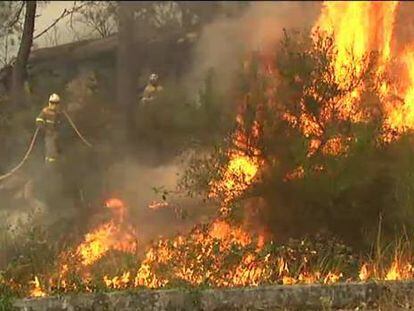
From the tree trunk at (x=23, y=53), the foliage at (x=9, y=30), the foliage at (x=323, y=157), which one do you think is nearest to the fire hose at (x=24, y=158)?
the foliage at (x=9, y=30)

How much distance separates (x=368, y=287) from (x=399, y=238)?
1.56 metres

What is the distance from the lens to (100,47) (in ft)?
67.3

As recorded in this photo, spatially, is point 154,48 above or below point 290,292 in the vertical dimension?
above

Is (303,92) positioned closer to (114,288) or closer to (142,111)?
(114,288)

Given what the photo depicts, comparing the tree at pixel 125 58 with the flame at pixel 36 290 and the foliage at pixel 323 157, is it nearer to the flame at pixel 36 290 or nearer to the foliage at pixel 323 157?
the foliage at pixel 323 157

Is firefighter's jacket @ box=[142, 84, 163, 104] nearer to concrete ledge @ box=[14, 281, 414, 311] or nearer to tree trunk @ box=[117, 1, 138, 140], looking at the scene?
tree trunk @ box=[117, 1, 138, 140]

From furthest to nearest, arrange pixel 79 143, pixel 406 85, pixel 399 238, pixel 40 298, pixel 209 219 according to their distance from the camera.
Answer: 1. pixel 79 143
2. pixel 406 85
3. pixel 209 219
4. pixel 399 238
5. pixel 40 298

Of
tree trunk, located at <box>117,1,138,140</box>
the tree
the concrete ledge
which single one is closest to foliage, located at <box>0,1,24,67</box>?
tree trunk, located at <box>117,1,138,140</box>

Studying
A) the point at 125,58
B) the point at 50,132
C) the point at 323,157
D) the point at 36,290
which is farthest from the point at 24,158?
the point at 125,58

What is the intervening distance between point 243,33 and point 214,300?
1256 cm

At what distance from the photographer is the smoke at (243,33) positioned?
18.0 m

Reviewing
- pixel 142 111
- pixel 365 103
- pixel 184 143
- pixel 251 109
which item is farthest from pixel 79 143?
pixel 365 103

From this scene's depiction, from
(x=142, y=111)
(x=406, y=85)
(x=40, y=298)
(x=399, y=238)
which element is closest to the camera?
(x=40, y=298)

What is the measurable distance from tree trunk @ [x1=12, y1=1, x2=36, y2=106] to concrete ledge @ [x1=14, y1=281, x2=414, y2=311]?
9112mm
